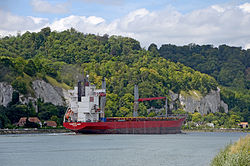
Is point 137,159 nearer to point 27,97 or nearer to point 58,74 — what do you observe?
point 27,97

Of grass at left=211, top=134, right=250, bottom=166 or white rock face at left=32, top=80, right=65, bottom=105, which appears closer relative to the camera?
grass at left=211, top=134, right=250, bottom=166

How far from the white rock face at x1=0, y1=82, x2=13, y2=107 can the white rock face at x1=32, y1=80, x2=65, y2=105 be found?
1331 cm

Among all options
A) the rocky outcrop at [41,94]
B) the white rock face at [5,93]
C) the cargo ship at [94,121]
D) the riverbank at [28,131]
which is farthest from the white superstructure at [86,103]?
the rocky outcrop at [41,94]

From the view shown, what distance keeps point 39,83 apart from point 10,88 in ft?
57.1

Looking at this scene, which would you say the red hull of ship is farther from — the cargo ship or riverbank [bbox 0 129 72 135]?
riverbank [bbox 0 129 72 135]

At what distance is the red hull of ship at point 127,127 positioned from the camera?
321 feet

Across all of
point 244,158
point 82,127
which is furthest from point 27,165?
point 82,127

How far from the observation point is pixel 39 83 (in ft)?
485

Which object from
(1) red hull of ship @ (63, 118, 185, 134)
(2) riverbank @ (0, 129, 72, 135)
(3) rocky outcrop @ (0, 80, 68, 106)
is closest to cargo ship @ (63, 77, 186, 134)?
(1) red hull of ship @ (63, 118, 185, 134)

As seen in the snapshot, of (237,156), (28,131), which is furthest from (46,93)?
(237,156)

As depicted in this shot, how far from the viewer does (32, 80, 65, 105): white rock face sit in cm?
14452

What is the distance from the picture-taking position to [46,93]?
147375mm

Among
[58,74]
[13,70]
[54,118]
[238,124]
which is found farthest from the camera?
[238,124]

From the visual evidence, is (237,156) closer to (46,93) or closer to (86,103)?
(86,103)
